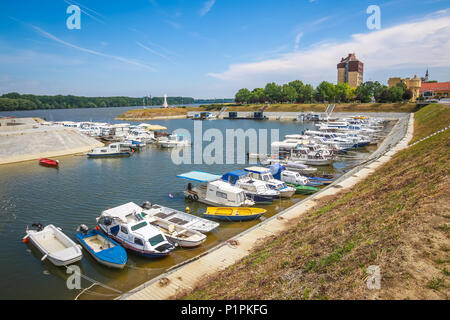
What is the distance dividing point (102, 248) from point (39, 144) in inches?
1850

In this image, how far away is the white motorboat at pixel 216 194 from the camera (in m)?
26.0

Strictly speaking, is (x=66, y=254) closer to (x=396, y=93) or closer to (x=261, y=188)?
(x=261, y=188)

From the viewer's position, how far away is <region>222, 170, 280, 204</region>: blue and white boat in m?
27.7

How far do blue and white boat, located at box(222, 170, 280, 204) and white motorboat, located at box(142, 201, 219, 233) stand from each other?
23.1ft

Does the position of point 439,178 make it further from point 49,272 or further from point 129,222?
point 49,272

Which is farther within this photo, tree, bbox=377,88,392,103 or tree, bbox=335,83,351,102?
tree, bbox=335,83,351,102

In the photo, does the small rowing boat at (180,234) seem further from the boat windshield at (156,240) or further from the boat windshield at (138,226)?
the boat windshield at (138,226)

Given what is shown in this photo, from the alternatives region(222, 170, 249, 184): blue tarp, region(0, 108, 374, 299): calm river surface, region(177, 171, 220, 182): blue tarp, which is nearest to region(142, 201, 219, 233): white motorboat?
region(0, 108, 374, 299): calm river surface

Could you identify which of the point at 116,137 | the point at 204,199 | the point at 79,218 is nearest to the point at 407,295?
the point at 204,199

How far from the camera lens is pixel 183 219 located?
75.2 ft

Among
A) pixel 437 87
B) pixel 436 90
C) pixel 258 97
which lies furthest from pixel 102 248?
pixel 437 87

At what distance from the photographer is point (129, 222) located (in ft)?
66.8

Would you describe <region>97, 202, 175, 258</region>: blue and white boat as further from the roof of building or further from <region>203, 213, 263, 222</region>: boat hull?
the roof of building
